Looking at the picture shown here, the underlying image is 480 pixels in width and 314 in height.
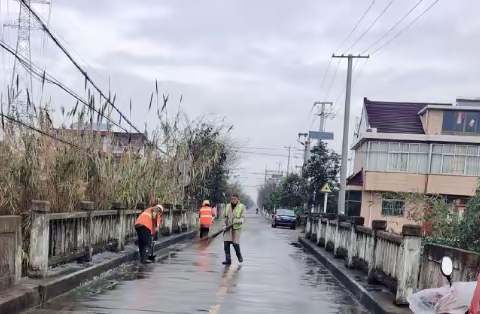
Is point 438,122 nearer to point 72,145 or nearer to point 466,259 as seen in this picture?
point 72,145

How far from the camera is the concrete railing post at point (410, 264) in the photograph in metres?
7.76

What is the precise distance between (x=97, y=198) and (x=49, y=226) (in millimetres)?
3743

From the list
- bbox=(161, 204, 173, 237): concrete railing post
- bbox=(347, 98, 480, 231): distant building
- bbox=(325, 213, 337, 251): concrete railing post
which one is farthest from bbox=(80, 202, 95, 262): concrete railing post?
bbox=(347, 98, 480, 231): distant building

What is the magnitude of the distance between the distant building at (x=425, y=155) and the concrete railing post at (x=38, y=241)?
3384cm

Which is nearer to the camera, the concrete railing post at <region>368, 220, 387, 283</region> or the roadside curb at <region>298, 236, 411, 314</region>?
the roadside curb at <region>298, 236, 411, 314</region>

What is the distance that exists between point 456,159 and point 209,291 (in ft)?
115

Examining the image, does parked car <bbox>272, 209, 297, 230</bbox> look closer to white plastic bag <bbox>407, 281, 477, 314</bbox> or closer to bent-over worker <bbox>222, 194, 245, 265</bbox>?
bent-over worker <bbox>222, 194, 245, 265</bbox>

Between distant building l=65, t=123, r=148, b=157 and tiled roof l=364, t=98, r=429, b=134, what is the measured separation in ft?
88.7

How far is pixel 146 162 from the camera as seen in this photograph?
16141 millimetres

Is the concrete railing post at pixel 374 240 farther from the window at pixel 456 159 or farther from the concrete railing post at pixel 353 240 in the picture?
the window at pixel 456 159

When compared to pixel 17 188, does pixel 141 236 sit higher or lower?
lower

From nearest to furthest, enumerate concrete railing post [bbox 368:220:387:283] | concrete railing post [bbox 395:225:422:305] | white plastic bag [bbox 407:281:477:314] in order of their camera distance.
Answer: white plastic bag [bbox 407:281:477:314], concrete railing post [bbox 395:225:422:305], concrete railing post [bbox 368:220:387:283]

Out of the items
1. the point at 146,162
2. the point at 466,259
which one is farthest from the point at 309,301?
the point at 146,162

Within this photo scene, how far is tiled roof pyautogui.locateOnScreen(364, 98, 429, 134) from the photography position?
41125mm
